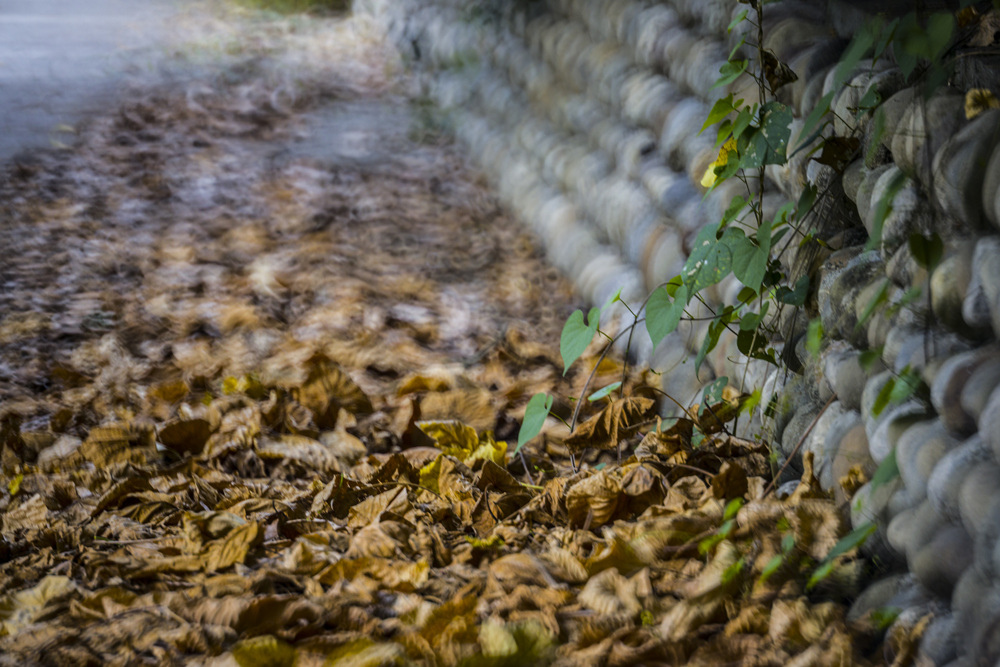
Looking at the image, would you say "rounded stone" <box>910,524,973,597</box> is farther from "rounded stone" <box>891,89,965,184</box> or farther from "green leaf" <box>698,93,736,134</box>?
"green leaf" <box>698,93,736,134</box>

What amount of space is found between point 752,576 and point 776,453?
393 mm

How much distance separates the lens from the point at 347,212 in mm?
3289

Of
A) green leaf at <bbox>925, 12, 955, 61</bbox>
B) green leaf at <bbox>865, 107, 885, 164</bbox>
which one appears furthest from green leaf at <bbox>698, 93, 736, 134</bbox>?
green leaf at <bbox>925, 12, 955, 61</bbox>

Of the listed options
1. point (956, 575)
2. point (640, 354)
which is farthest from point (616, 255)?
point (956, 575)

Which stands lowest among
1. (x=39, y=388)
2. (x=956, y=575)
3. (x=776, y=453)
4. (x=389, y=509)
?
(x=39, y=388)

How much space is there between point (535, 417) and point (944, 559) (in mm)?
784

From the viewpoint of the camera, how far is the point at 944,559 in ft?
3.16

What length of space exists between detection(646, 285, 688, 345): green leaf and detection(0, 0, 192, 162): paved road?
3.14 m

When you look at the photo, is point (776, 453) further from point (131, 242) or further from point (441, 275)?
point (131, 242)

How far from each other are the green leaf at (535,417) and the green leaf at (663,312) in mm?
245

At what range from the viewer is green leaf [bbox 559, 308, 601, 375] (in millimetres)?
1608

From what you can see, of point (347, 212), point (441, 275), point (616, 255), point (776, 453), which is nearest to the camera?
point (776, 453)

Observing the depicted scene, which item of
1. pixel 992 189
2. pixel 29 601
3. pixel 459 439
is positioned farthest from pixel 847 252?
pixel 29 601

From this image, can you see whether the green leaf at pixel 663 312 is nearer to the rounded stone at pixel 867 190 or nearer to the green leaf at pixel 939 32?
the rounded stone at pixel 867 190
